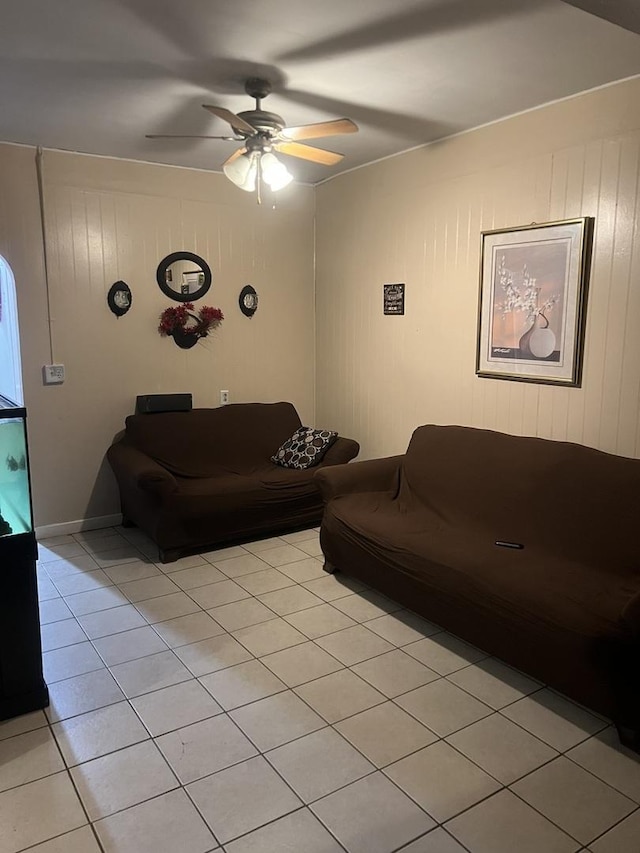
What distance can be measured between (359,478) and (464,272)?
4.74 feet

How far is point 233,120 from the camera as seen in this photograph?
287cm

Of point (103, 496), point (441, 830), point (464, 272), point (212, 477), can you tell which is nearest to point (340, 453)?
point (212, 477)

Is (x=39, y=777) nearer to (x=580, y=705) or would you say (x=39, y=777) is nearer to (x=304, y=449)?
(x=580, y=705)

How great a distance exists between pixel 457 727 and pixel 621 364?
6.23ft

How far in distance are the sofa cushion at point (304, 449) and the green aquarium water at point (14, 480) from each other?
2363 millimetres

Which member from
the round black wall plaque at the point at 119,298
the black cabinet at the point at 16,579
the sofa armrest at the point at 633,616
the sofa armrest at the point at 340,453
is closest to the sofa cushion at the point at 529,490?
the sofa armrest at the point at 633,616

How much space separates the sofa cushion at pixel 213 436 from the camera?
4.39 metres

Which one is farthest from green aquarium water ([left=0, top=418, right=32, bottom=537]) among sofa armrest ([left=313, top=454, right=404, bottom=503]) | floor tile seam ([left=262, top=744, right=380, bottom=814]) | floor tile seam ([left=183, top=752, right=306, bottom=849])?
sofa armrest ([left=313, top=454, right=404, bottom=503])

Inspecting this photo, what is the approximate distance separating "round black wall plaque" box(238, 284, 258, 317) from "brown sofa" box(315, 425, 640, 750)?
1.80 metres

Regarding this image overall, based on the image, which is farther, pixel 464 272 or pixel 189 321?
pixel 189 321

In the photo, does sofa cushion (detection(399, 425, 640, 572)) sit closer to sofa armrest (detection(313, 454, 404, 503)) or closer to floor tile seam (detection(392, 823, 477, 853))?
sofa armrest (detection(313, 454, 404, 503))

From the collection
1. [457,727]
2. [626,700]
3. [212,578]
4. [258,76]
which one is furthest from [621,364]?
[212,578]

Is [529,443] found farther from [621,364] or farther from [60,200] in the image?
[60,200]

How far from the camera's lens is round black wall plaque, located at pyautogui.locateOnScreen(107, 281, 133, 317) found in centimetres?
440
